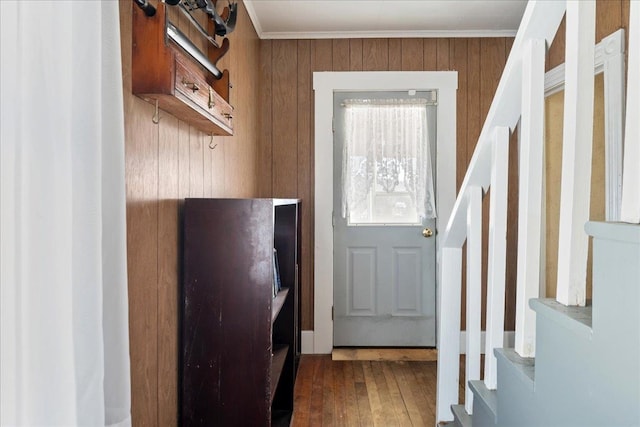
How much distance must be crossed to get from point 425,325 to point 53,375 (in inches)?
121

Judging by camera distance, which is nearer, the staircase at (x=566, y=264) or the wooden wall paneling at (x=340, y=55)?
the staircase at (x=566, y=264)

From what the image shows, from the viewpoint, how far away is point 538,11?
3.58 feet

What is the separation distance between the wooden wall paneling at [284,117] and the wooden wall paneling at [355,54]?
1.40 feet

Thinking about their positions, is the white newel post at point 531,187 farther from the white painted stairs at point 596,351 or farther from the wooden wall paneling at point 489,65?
the wooden wall paneling at point 489,65

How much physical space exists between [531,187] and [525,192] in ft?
0.06

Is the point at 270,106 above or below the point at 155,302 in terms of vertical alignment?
above

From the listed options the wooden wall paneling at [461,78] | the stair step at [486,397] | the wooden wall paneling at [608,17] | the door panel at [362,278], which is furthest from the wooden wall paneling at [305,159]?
the stair step at [486,397]

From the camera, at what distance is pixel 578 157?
34.9 inches

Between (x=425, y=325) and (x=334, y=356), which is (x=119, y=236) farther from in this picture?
(x=425, y=325)

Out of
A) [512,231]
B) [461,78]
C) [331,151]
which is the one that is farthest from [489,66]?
[331,151]

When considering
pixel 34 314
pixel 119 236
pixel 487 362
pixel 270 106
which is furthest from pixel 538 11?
pixel 270 106

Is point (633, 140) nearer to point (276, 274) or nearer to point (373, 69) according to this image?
point (276, 274)

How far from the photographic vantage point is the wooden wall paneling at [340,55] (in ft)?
11.1

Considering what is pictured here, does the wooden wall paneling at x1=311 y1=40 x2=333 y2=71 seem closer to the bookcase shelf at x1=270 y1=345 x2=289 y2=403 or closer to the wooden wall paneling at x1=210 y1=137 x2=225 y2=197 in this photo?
the wooden wall paneling at x1=210 y1=137 x2=225 y2=197
